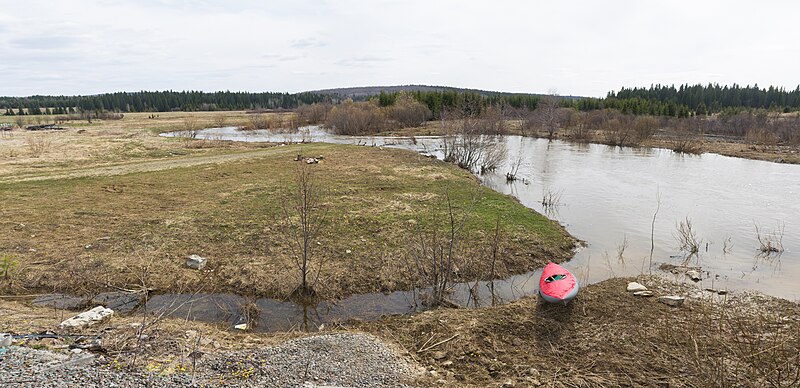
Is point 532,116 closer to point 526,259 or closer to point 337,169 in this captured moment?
point 337,169

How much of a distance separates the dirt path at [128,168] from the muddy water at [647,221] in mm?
15638

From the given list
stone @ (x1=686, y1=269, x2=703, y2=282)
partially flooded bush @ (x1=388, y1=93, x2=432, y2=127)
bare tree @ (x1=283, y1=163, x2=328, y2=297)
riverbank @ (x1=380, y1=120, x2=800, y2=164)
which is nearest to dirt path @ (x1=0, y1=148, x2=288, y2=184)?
bare tree @ (x1=283, y1=163, x2=328, y2=297)

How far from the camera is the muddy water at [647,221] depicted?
9727mm

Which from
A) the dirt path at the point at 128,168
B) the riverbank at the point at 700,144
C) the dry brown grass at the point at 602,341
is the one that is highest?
the riverbank at the point at 700,144

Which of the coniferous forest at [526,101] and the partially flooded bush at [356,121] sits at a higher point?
the coniferous forest at [526,101]

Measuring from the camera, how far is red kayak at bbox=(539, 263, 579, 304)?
860 centimetres

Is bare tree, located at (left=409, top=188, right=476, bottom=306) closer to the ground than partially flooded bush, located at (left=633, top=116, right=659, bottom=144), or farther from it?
closer to the ground

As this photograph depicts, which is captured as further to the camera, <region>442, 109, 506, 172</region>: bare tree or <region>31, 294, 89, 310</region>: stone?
<region>442, 109, 506, 172</region>: bare tree

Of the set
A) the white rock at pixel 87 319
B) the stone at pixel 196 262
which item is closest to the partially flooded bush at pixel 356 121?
the stone at pixel 196 262

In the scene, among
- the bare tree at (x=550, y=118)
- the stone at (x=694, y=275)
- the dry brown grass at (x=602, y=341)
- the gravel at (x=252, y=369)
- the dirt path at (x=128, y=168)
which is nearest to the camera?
the gravel at (x=252, y=369)

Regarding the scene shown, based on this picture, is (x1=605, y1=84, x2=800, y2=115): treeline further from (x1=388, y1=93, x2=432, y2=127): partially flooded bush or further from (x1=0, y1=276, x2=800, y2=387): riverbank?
(x1=0, y1=276, x2=800, y2=387): riverbank

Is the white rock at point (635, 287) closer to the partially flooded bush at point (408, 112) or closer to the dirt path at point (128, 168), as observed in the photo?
the dirt path at point (128, 168)

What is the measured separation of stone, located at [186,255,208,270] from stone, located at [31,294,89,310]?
7.22ft

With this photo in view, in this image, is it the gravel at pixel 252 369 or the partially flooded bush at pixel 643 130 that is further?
the partially flooded bush at pixel 643 130
